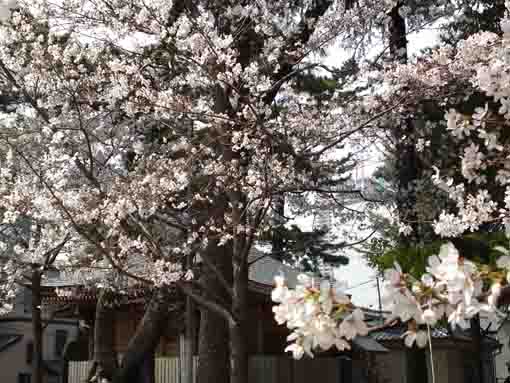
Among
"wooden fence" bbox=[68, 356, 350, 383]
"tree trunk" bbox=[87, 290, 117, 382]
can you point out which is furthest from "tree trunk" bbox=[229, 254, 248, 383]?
"wooden fence" bbox=[68, 356, 350, 383]

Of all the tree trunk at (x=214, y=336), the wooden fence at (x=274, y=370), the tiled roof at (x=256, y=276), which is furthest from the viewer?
the tiled roof at (x=256, y=276)

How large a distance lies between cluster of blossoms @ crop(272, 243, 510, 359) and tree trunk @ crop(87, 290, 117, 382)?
36.5 ft

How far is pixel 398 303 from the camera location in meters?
1.96

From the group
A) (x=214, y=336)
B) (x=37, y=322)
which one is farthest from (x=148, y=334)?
(x=214, y=336)

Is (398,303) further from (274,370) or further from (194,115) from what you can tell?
(274,370)

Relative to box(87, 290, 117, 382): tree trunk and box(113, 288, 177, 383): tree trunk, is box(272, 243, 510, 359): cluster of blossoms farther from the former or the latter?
box(87, 290, 117, 382): tree trunk

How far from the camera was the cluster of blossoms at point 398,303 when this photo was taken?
1.88 m

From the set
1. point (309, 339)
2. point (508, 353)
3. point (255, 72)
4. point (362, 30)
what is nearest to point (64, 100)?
point (255, 72)

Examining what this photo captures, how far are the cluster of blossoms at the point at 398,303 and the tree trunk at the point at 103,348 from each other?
1112cm

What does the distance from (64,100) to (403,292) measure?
7.22 metres

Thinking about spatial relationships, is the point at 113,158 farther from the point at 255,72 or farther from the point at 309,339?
the point at 309,339

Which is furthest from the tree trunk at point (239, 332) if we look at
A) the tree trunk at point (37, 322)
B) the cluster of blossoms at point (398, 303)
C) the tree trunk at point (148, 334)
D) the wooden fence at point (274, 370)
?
the tree trunk at point (37, 322)

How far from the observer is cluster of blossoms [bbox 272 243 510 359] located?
6.18 feet

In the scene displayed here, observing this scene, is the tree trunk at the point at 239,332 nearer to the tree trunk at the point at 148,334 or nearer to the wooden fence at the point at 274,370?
the tree trunk at the point at 148,334
